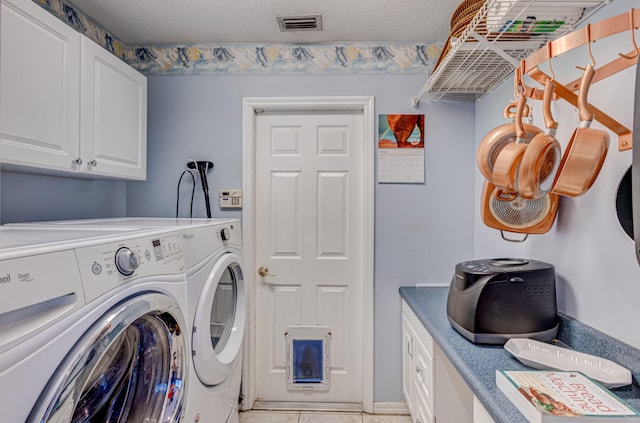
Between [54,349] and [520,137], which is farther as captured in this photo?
[520,137]

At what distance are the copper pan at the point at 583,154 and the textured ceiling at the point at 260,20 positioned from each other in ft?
3.62

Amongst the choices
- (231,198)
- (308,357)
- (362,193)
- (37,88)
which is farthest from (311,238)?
(37,88)

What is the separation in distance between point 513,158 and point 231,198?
1598mm

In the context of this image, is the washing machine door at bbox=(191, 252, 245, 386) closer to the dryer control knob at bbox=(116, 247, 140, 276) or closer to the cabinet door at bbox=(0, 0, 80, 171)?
the dryer control knob at bbox=(116, 247, 140, 276)

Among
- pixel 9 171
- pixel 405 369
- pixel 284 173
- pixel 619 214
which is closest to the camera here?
pixel 619 214

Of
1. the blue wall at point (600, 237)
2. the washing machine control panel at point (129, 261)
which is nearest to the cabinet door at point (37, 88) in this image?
the washing machine control panel at point (129, 261)

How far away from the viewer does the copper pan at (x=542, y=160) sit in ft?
3.25

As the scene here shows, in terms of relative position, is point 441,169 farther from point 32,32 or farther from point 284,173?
point 32,32

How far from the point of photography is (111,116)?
1698 millimetres

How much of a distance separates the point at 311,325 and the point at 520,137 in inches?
65.2

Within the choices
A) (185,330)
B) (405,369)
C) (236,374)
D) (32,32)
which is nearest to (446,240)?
(405,369)

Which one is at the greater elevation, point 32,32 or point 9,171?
point 32,32

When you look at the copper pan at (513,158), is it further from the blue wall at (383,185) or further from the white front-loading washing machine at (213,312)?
the white front-loading washing machine at (213,312)

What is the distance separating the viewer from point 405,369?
2008 millimetres
